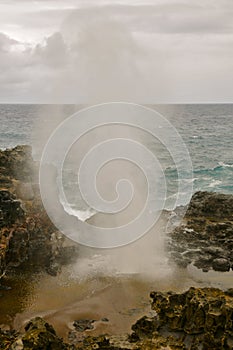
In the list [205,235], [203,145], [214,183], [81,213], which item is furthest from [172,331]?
[203,145]

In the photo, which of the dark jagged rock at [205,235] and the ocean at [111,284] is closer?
the ocean at [111,284]

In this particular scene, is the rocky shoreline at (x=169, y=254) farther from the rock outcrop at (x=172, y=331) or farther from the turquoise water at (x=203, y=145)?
the turquoise water at (x=203, y=145)

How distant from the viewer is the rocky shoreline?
23.6m

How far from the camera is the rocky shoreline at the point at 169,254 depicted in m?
23.6

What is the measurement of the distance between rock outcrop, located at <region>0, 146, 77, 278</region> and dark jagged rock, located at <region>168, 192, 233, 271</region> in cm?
925

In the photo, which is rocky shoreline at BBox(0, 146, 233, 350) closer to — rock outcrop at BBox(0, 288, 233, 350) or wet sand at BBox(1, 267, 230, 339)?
rock outcrop at BBox(0, 288, 233, 350)

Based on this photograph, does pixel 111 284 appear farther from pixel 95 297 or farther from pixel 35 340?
pixel 35 340

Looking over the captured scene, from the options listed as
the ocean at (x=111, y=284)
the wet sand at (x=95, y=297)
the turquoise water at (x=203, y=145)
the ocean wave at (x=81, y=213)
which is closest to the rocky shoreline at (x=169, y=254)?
the wet sand at (x=95, y=297)

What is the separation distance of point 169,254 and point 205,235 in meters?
4.93

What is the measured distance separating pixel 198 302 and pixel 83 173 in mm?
38275

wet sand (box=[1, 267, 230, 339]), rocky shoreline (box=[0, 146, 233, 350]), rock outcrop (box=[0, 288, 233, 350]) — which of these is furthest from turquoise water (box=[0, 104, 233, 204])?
rock outcrop (box=[0, 288, 233, 350])

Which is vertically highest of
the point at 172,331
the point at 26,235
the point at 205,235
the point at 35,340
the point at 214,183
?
the point at 26,235

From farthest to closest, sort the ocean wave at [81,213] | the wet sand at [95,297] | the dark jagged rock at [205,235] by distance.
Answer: the ocean wave at [81,213], the dark jagged rock at [205,235], the wet sand at [95,297]

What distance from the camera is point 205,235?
137 feet
